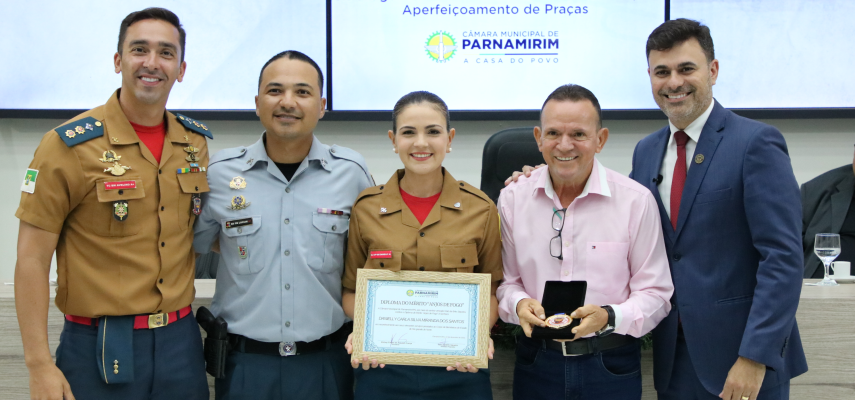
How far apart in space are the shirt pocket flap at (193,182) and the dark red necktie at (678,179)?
1548 mm

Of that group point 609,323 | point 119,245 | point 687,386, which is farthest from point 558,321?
point 119,245

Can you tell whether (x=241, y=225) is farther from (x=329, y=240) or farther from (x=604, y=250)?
(x=604, y=250)

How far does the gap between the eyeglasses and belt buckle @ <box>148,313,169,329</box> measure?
1250mm

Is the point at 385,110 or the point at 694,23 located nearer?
the point at 694,23

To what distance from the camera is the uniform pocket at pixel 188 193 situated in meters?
1.94

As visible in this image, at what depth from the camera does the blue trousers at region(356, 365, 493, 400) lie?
1.82m

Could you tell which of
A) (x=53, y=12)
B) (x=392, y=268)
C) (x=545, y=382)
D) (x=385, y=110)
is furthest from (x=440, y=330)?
(x=53, y=12)

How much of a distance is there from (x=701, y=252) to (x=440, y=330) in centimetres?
84

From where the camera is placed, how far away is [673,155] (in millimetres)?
2012

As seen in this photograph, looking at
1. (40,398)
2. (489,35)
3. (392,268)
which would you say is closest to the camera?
(40,398)

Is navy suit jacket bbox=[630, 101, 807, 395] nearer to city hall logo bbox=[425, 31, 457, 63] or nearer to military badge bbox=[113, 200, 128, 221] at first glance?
military badge bbox=[113, 200, 128, 221]

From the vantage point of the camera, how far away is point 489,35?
13.1ft

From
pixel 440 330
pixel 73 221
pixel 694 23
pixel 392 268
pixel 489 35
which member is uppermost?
pixel 489 35

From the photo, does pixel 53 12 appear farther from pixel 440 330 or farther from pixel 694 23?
pixel 694 23
